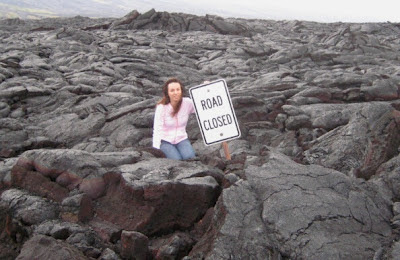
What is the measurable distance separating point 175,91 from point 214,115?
136cm

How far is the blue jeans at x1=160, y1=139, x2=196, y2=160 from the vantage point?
9484mm

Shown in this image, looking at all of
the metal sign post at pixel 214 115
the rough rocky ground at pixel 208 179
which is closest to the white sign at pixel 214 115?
the metal sign post at pixel 214 115

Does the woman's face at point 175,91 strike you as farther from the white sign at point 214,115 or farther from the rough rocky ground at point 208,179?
the rough rocky ground at point 208,179

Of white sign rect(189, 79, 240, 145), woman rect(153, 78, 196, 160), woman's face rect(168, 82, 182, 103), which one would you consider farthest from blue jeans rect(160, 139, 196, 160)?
woman's face rect(168, 82, 182, 103)

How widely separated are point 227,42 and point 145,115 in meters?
24.7

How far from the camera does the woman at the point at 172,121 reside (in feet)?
31.6

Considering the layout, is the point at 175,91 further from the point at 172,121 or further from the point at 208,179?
the point at 208,179

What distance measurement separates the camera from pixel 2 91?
16.4m

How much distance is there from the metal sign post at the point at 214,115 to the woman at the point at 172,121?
0.99m

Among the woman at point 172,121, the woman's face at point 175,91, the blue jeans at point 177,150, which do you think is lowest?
the blue jeans at point 177,150

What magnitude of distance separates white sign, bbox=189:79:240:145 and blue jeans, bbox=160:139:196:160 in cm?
97

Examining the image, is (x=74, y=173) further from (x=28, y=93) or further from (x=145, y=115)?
(x=28, y=93)

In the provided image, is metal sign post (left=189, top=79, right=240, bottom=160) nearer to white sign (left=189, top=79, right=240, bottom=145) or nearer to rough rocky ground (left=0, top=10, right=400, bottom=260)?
white sign (left=189, top=79, right=240, bottom=145)

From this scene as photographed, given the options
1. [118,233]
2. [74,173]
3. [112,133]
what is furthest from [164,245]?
[112,133]
